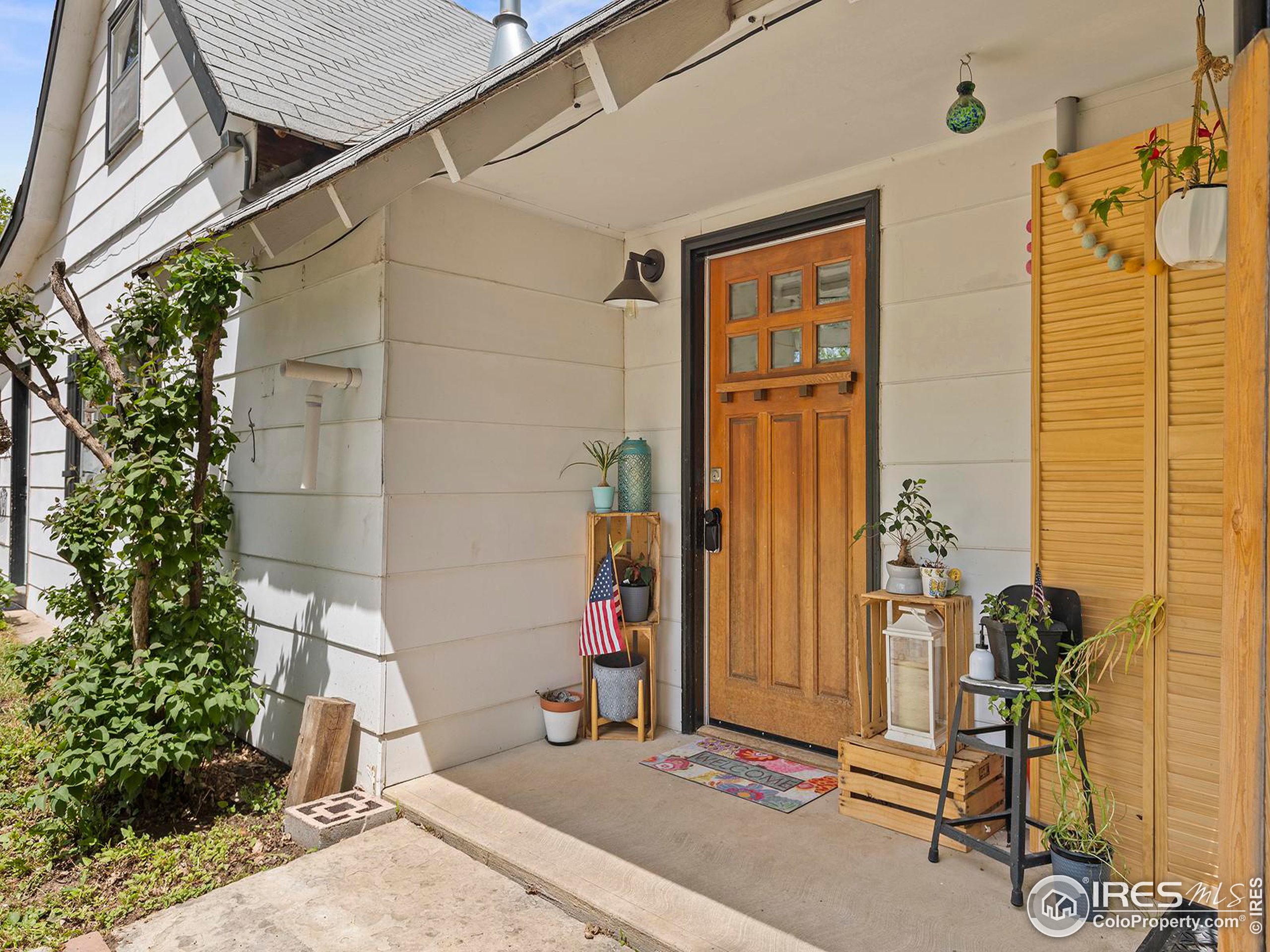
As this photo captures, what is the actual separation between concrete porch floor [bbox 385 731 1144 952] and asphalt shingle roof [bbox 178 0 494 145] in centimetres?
320

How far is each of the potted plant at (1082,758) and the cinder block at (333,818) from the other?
7.58ft

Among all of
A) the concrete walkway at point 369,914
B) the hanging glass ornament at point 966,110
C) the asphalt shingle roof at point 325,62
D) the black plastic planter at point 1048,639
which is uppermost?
the asphalt shingle roof at point 325,62

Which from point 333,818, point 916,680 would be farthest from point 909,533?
point 333,818

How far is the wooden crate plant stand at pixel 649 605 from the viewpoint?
3.77 m

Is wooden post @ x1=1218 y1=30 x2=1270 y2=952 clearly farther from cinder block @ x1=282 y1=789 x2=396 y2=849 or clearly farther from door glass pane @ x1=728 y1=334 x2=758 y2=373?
cinder block @ x1=282 y1=789 x2=396 y2=849

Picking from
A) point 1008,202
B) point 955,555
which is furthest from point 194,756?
point 1008,202

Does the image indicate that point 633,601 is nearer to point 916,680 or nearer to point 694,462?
point 694,462

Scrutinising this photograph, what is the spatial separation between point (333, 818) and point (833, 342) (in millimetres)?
2745

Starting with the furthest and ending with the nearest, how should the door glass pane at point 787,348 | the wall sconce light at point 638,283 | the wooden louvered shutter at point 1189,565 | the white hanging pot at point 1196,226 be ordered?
the wall sconce light at point 638,283 < the door glass pane at point 787,348 < the wooden louvered shutter at point 1189,565 < the white hanging pot at point 1196,226

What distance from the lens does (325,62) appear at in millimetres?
4629

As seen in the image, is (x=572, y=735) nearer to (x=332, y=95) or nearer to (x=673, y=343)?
(x=673, y=343)

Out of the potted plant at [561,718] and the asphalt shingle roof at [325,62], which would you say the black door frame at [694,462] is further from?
the asphalt shingle roof at [325,62]

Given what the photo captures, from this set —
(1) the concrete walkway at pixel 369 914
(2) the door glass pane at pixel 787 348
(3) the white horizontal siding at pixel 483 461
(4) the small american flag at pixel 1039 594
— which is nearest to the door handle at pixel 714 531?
(3) the white horizontal siding at pixel 483 461

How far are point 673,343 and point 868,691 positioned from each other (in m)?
1.89
